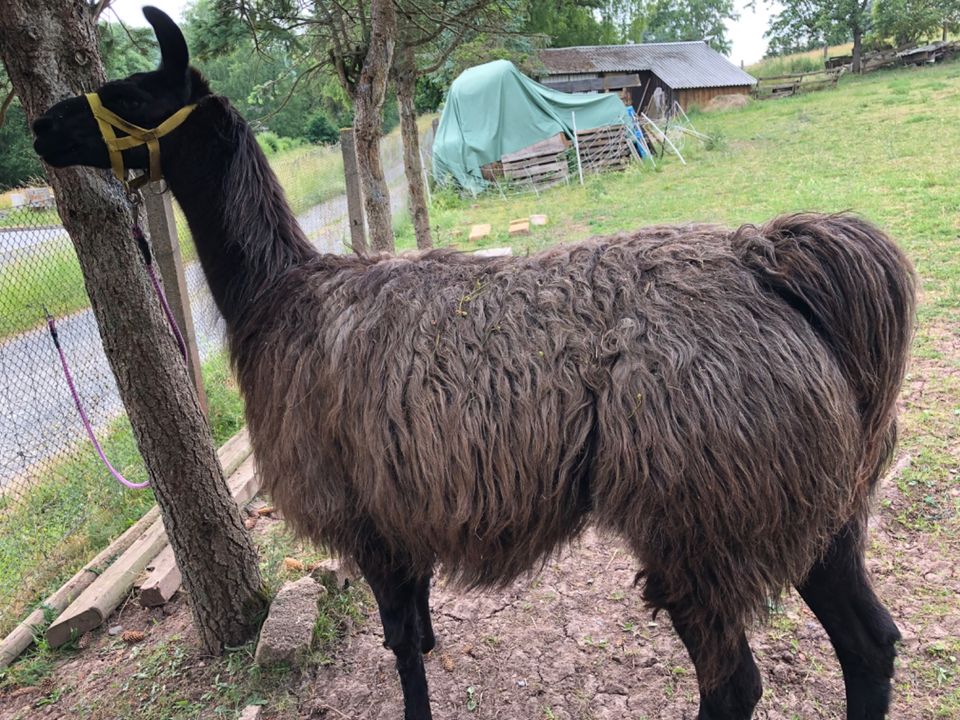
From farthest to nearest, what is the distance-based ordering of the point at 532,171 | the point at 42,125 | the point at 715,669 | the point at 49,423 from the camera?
1. the point at 532,171
2. the point at 49,423
3. the point at 42,125
4. the point at 715,669

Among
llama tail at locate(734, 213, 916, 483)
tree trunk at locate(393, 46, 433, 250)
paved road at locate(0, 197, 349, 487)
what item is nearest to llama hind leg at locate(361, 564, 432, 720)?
llama tail at locate(734, 213, 916, 483)

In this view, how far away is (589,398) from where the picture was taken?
6.70 feet

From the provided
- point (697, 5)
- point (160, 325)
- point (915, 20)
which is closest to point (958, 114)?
point (160, 325)

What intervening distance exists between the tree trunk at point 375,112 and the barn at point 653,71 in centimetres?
2857

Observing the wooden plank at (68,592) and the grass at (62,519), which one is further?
the grass at (62,519)

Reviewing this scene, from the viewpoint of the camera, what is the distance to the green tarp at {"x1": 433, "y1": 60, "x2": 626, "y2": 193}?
1770 centimetres

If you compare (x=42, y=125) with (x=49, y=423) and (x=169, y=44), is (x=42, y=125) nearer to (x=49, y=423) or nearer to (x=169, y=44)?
(x=169, y=44)

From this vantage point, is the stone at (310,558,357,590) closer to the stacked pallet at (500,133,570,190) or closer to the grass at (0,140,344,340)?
the grass at (0,140,344,340)

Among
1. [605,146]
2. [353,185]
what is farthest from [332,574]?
[605,146]

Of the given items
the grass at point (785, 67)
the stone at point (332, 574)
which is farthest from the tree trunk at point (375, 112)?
the grass at point (785, 67)

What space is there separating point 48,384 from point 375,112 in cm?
417

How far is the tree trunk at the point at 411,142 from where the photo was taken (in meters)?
7.32

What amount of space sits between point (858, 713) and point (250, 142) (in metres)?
3.19

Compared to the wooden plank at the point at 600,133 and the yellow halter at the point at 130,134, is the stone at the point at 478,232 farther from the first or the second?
the yellow halter at the point at 130,134
